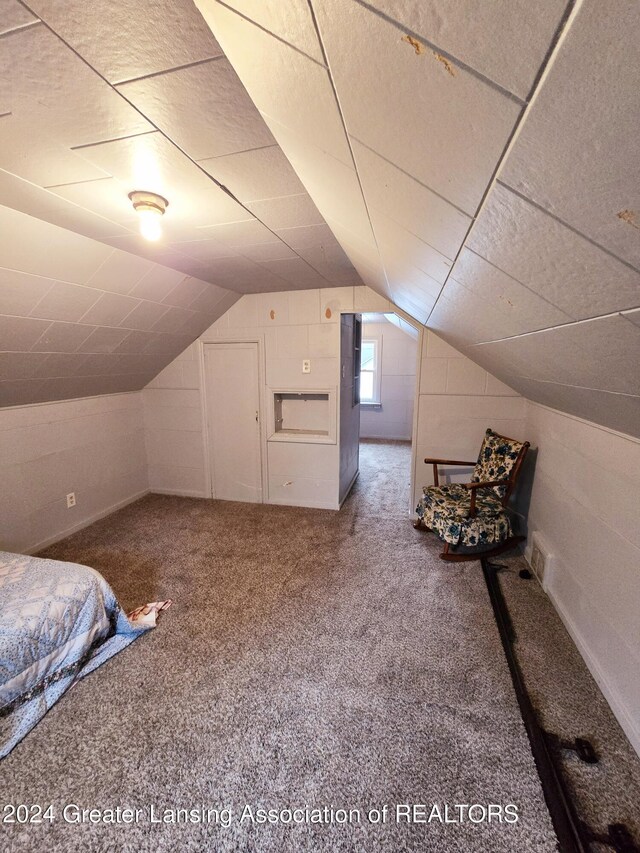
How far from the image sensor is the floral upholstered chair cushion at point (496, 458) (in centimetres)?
277

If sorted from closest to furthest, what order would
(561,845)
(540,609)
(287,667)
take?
(561,845), (287,667), (540,609)

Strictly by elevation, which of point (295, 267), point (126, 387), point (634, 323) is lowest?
point (126, 387)

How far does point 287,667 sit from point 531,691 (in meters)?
1.16

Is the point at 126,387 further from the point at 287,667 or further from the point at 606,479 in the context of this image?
the point at 606,479

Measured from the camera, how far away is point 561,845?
1.11m

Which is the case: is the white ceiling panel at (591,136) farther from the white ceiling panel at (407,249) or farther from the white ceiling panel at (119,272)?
the white ceiling panel at (119,272)

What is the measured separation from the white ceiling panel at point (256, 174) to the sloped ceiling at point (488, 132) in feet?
0.59

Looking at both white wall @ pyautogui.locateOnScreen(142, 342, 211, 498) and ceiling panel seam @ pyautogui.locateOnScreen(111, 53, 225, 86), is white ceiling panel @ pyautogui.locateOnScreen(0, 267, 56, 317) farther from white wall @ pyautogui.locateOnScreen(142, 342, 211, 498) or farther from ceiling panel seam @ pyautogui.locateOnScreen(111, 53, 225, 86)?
white wall @ pyautogui.locateOnScreen(142, 342, 211, 498)

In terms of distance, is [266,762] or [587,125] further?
[266,762]

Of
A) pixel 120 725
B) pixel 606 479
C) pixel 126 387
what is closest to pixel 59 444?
pixel 126 387

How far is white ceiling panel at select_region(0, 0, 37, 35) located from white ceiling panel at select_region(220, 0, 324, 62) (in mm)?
512

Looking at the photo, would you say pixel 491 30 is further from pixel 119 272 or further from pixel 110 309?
pixel 110 309

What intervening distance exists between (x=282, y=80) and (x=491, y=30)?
1.83 feet

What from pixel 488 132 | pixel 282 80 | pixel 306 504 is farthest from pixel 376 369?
pixel 488 132
